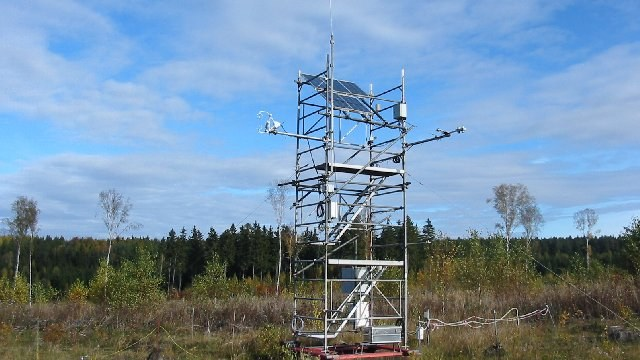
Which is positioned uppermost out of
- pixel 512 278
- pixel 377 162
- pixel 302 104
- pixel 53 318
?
pixel 302 104

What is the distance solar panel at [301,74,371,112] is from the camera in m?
15.3

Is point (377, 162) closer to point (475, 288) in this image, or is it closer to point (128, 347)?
point (128, 347)

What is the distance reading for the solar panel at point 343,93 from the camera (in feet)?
50.1

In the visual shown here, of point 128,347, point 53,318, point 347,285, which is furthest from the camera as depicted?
point 53,318

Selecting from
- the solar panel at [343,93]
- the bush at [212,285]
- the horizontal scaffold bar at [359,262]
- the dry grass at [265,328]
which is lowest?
the dry grass at [265,328]

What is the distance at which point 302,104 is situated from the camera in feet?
50.7

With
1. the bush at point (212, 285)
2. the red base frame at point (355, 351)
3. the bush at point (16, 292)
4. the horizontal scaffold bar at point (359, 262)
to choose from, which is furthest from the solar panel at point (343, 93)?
the bush at point (16, 292)

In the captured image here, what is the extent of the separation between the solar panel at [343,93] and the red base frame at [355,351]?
5.79m

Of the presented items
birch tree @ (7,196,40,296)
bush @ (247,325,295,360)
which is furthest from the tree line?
bush @ (247,325,295,360)

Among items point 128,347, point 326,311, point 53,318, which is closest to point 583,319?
point 326,311

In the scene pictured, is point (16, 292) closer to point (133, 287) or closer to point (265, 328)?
point (133, 287)

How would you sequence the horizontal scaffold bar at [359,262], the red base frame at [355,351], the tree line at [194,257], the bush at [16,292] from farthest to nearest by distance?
the tree line at [194,257] → the bush at [16,292] → the horizontal scaffold bar at [359,262] → the red base frame at [355,351]

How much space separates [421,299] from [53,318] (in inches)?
691

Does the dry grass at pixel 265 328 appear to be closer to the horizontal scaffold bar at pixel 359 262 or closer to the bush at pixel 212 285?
the horizontal scaffold bar at pixel 359 262
